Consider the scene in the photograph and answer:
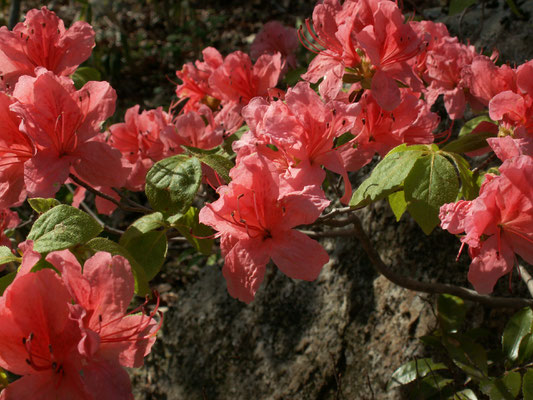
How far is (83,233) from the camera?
105 centimetres

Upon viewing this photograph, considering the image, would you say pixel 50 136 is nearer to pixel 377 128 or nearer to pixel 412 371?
pixel 377 128

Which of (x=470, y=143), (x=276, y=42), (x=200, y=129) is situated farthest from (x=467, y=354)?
(x=276, y=42)

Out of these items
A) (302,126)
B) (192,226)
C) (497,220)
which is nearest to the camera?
(497,220)

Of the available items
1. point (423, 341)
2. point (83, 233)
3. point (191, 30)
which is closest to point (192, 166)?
point (83, 233)

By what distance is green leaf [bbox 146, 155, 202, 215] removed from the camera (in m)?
1.18

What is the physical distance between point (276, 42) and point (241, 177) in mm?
1351

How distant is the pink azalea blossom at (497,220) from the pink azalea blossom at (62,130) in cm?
76

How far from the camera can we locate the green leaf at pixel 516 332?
1.64 metres

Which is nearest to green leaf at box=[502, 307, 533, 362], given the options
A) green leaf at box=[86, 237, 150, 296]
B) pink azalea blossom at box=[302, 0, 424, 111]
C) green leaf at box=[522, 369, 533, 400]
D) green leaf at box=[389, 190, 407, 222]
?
green leaf at box=[522, 369, 533, 400]

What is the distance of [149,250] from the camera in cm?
133

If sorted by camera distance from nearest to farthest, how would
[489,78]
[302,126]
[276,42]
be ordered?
1. [302,126]
2. [489,78]
3. [276,42]

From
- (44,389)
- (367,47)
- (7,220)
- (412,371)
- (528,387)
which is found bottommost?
(412,371)

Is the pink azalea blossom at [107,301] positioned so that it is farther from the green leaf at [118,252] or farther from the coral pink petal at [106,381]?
the green leaf at [118,252]

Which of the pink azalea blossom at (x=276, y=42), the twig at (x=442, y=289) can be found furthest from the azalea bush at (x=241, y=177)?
the pink azalea blossom at (x=276, y=42)
